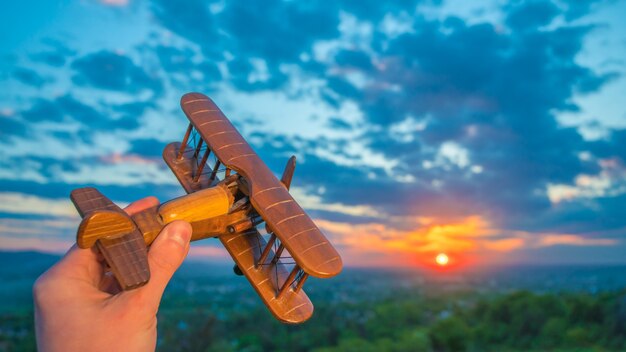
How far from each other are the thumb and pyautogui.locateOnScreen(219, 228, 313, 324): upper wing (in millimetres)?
919

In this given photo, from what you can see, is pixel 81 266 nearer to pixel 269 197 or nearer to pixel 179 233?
pixel 179 233

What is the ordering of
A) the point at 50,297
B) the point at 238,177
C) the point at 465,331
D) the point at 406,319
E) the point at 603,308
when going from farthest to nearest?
the point at 406,319
the point at 465,331
the point at 603,308
the point at 238,177
the point at 50,297

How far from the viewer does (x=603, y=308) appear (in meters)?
25.7

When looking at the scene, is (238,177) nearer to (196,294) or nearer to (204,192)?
(204,192)

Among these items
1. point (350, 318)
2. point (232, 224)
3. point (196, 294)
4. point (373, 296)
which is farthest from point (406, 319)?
point (232, 224)

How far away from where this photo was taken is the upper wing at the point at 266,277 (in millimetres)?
4039

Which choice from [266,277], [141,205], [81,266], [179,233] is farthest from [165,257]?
[266,277]

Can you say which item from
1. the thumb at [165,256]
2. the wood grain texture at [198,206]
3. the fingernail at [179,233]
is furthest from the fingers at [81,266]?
the wood grain texture at [198,206]

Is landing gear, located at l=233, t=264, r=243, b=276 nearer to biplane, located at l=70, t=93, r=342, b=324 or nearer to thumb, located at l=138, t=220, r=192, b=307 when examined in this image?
biplane, located at l=70, t=93, r=342, b=324

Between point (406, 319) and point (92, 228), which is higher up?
point (92, 228)

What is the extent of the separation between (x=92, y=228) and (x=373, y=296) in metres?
40.3

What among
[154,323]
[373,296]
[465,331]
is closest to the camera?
[154,323]

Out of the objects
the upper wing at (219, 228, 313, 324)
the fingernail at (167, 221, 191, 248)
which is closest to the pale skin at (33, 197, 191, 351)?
the fingernail at (167, 221, 191, 248)

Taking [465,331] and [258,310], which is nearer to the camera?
[465,331]
